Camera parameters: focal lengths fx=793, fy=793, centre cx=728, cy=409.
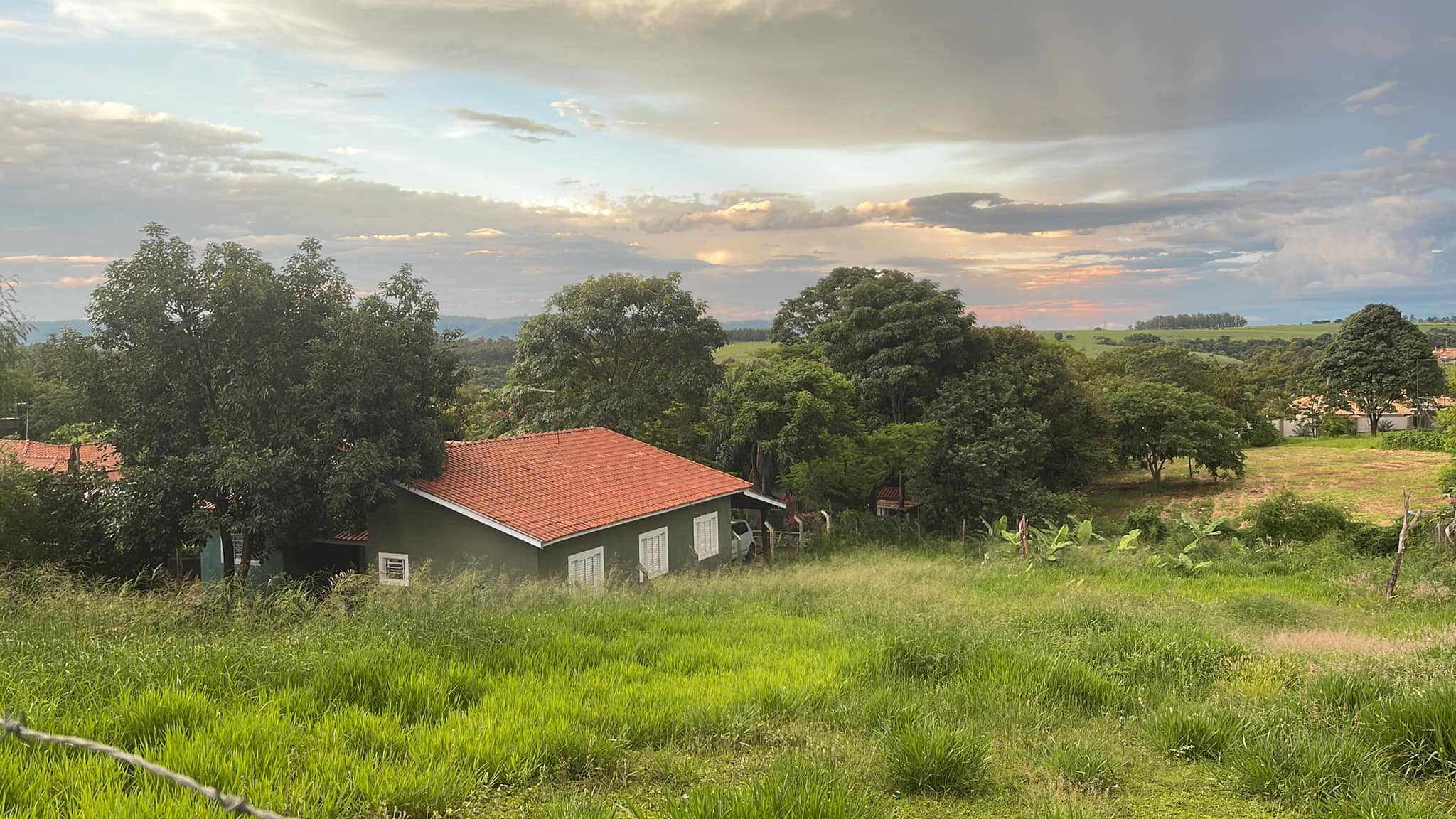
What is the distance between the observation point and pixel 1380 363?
54906 mm

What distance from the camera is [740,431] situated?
995 inches

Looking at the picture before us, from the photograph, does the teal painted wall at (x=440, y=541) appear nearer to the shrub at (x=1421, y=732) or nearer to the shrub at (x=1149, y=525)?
the shrub at (x=1421, y=732)

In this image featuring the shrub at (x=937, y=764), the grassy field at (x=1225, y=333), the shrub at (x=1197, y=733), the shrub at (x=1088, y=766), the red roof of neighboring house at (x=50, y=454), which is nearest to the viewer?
the shrub at (x=937, y=764)

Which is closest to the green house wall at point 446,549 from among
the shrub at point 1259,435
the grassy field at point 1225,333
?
the shrub at point 1259,435

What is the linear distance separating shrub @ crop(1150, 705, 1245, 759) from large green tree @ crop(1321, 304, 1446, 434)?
2556 inches

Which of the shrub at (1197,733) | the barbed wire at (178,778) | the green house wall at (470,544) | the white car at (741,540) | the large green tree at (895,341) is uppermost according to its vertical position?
the large green tree at (895,341)

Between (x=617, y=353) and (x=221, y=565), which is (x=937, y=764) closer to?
(x=221, y=565)

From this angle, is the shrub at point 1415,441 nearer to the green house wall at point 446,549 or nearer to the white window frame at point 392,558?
the green house wall at point 446,549

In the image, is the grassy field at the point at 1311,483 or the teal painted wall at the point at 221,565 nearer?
the teal painted wall at the point at 221,565

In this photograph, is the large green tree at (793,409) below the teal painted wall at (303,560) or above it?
above

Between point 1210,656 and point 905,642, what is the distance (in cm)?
317

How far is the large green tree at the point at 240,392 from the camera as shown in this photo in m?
15.1

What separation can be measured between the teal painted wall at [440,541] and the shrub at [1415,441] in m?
51.0

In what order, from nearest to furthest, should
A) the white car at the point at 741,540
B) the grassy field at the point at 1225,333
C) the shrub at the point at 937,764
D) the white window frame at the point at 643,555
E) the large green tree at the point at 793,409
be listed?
the shrub at the point at 937,764 < the white window frame at the point at 643,555 < the white car at the point at 741,540 < the large green tree at the point at 793,409 < the grassy field at the point at 1225,333
